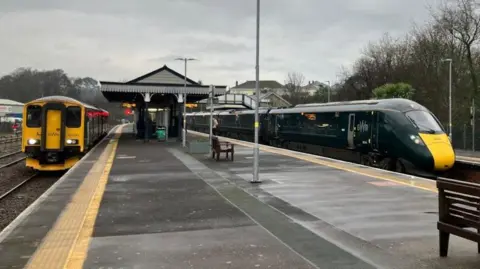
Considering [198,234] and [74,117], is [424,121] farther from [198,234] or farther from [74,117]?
[74,117]

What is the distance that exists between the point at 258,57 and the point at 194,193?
4.22m

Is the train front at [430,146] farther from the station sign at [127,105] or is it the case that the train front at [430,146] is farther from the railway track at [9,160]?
the station sign at [127,105]

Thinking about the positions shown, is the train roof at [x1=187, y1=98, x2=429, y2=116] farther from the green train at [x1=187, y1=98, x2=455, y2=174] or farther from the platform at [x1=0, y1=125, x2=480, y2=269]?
the platform at [x1=0, y1=125, x2=480, y2=269]

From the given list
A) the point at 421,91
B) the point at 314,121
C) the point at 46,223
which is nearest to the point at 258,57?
the point at 46,223

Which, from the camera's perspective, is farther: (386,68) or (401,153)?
(386,68)

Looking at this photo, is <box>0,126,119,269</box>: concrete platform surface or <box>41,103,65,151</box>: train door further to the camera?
<box>41,103,65,151</box>: train door

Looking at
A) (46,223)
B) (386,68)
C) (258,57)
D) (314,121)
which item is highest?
(386,68)

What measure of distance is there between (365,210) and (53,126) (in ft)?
49.6

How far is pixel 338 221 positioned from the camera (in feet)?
25.5

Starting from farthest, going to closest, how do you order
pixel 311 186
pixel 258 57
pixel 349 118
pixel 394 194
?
pixel 349 118
pixel 258 57
pixel 311 186
pixel 394 194

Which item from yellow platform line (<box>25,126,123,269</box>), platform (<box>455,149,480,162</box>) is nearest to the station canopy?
platform (<box>455,149,480,162</box>)

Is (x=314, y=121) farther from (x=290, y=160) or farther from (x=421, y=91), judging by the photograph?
(x=421, y=91)

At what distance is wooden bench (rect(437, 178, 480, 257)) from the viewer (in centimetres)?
536

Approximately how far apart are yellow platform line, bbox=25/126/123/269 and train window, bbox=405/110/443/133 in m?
10.8
